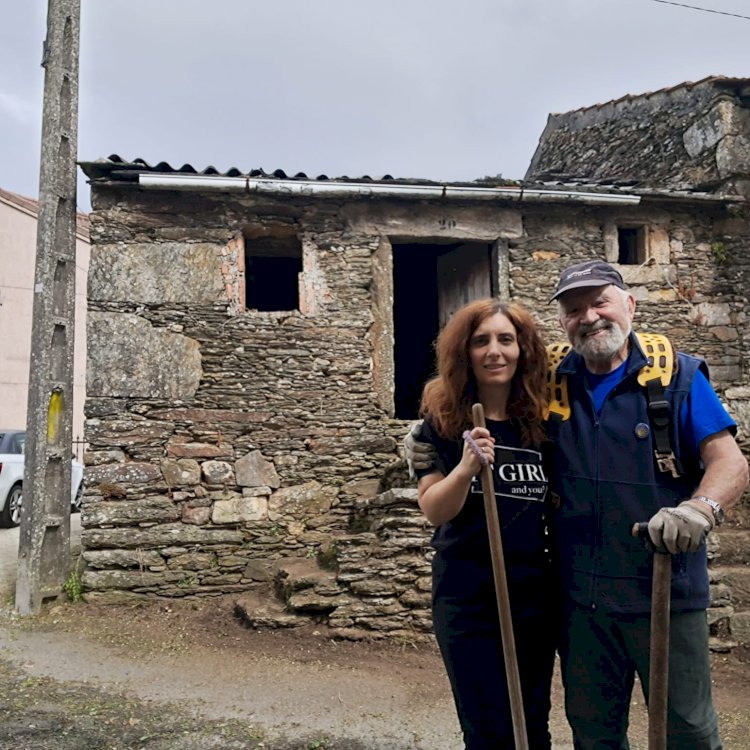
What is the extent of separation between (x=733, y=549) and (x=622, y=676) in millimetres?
4008

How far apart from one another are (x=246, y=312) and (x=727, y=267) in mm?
4667

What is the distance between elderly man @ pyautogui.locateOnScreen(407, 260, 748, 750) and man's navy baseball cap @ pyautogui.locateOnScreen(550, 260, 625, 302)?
0.03 ft

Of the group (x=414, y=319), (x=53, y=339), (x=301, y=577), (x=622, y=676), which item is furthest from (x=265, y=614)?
(x=414, y=319)

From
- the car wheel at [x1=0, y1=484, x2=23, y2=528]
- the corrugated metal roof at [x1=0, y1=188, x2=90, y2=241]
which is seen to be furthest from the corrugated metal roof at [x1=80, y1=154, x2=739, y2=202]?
the corrugated metal roof at [x1=0, y1=188, x2=90, y2=241]

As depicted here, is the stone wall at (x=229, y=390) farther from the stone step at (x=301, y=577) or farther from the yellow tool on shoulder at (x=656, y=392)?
the yellow tool on shoulder at (x=656, y=392)

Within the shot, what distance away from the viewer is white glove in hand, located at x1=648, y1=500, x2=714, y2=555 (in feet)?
5.81

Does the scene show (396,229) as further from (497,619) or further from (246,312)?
(497,619)

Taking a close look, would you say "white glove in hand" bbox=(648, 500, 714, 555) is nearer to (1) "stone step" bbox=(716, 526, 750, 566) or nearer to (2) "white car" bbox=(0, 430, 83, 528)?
(1) "stone step" bbox=(716, 526, 750, 566)

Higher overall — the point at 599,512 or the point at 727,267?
the point at 727,267

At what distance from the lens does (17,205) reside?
18.2 meters

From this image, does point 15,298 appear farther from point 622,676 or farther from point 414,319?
point 622,676

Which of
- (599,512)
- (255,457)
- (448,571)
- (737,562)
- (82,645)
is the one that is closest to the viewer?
(599,512)

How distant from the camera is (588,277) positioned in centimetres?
212

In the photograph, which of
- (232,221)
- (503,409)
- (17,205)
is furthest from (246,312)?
(17,205)
